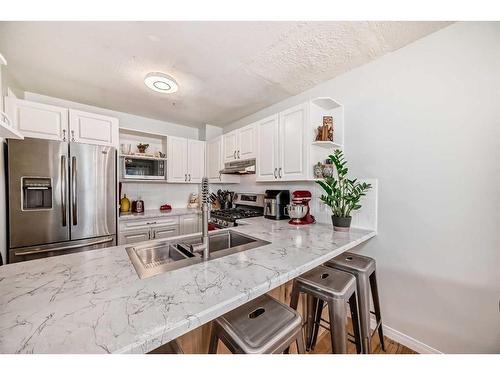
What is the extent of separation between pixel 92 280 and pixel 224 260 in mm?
579

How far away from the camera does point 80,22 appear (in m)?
1.32

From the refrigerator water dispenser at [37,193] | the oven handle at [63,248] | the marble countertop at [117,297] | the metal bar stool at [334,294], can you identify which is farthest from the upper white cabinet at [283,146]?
the refrigerator water dispenser at [37,193]

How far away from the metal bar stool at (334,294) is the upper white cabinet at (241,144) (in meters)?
1.70

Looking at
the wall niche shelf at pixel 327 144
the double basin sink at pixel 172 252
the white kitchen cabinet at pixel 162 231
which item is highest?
the wall niche shelf at pixel 327 144

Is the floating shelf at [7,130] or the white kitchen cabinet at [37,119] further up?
the white kitchen cabinet at [37,119]

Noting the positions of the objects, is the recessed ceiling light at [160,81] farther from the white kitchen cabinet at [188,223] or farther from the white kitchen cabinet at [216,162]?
the white kitchen cabinet at [188,223]

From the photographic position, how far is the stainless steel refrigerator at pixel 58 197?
176cm

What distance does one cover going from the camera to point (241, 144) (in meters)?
2.79

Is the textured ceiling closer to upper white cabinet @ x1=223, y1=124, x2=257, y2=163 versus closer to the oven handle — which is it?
upper white cabinet @ x1=223, y1=124, x2=257, y2=163

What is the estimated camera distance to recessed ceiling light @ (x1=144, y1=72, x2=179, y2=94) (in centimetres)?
179

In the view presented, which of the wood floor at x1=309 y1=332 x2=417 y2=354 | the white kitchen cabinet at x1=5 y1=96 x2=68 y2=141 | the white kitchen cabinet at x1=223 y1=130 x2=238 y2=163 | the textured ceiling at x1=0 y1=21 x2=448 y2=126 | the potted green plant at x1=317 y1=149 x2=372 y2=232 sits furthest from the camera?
the white kitchen cabinet at x1=223 y1=130 x2=238 y2=163

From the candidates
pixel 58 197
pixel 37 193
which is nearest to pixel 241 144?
pixel 58 197

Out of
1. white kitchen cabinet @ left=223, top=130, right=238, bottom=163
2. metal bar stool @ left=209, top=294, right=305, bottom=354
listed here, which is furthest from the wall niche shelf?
metal bar stool @ left=209, top=294, right=305, bottom=354

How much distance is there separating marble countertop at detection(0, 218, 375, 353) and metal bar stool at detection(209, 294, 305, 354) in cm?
16
